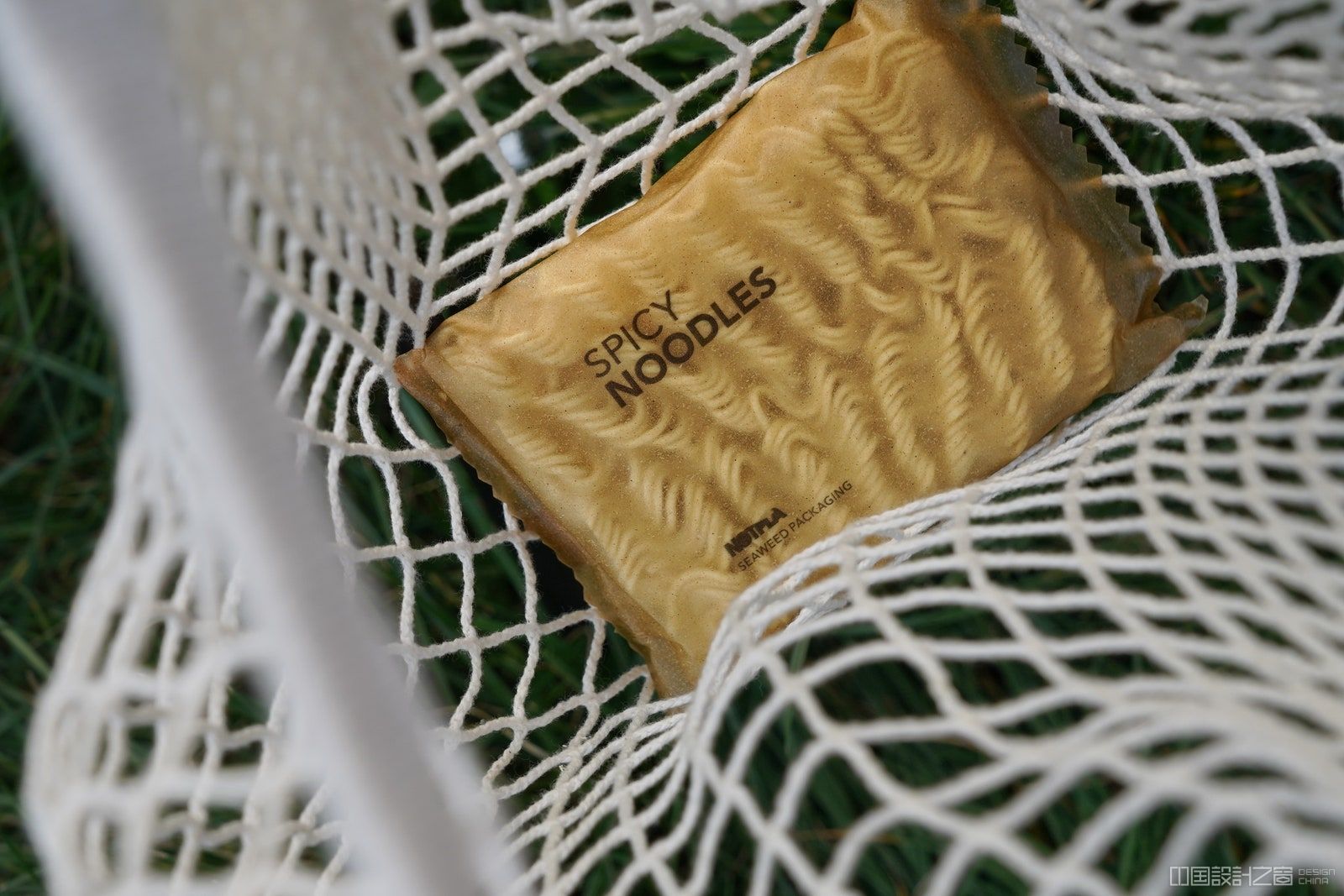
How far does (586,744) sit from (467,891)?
9.9 inches

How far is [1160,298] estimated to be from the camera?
2.19 feet

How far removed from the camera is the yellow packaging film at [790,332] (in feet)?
1.62

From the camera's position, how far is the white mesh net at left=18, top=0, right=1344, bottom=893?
309 mm

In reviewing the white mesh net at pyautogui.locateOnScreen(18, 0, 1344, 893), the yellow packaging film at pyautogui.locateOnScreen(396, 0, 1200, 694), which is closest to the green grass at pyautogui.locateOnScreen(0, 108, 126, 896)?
the white mesh net at pyautogui.locateOnScreen(18, 0, 1344, 893)

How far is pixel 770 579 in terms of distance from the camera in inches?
17.2

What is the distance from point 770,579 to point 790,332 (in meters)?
0.12

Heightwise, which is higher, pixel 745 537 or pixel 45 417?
pixel 45 417

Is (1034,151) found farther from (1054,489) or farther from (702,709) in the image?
(702,709)

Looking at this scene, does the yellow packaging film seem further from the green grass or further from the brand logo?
the green grass

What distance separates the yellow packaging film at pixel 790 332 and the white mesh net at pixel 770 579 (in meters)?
0.03

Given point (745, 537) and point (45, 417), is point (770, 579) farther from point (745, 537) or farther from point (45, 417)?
point (45, 417)

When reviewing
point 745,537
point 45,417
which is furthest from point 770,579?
point 45,417

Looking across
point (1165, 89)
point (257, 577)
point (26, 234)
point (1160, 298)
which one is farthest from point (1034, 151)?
point (26, 234)

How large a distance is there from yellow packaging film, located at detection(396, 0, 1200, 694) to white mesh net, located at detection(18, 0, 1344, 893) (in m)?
0.03
